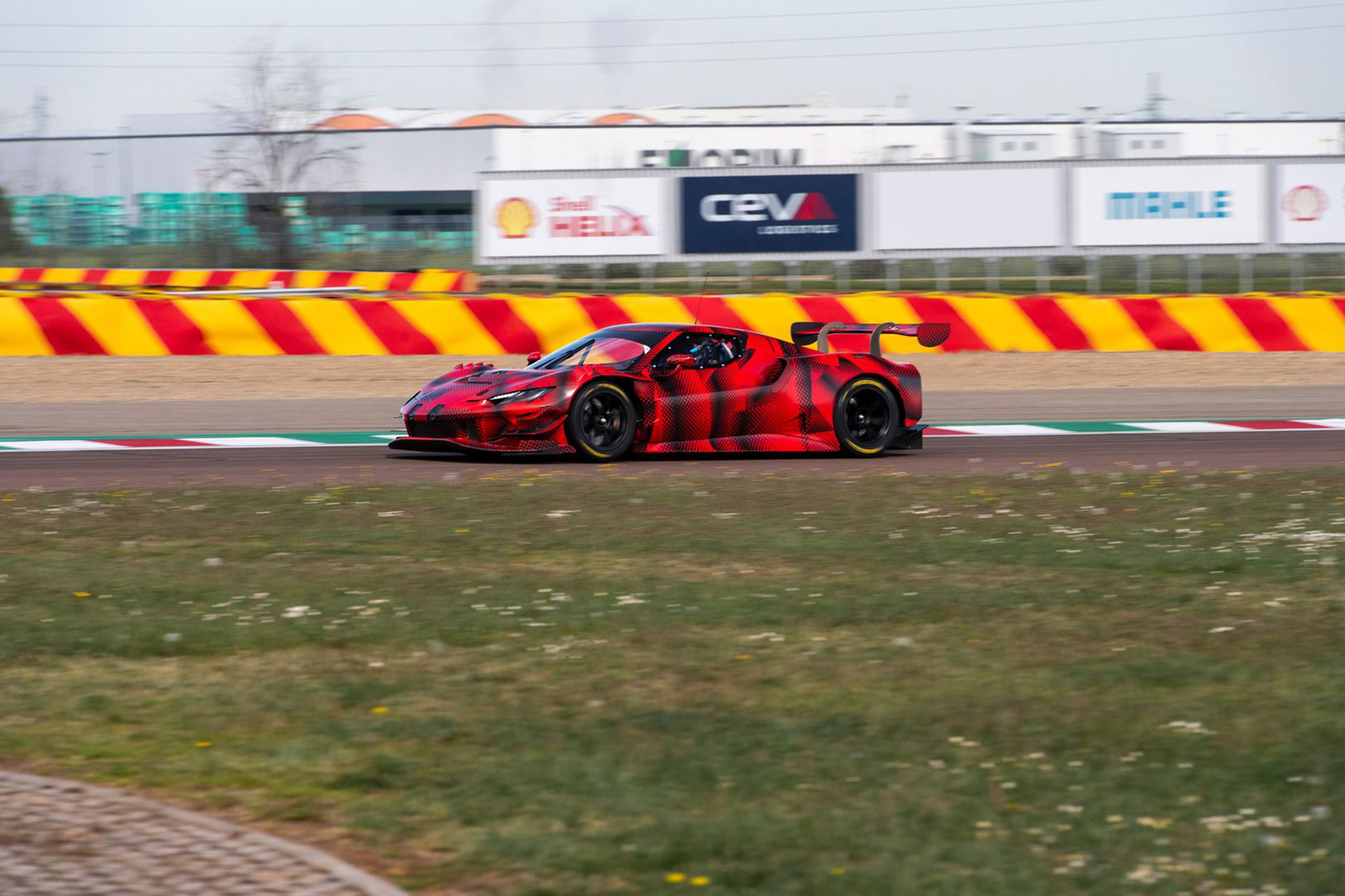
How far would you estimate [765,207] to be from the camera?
34156mm

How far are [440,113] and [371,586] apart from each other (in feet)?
194

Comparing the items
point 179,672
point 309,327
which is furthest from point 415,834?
point 309,327

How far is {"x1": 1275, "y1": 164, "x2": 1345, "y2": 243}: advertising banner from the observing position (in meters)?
33.7

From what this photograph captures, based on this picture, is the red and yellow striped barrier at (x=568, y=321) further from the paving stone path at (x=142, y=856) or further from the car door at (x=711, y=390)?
the paving stone path at (x=142, y=856)

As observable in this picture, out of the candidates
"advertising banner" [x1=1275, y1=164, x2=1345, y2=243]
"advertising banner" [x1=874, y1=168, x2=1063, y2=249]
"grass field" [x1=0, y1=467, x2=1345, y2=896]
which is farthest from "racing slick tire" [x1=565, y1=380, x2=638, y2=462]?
"advertising banner" [x1=1275, y1=164, x2=1345, y2=243]

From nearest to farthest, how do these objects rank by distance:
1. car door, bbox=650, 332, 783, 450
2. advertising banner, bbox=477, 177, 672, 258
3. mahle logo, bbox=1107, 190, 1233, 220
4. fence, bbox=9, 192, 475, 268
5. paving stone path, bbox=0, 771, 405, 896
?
1. paving stone path, bbox=0, 771, 405, 896
2. car door, bbox=650, 332, 783, 450
3. mahle logo, bbox=1107, 190, 1233, 220
4. advertising banner, bbox=477, 177, 672, 258
5. fence, bbox=9, 192, 475, 268

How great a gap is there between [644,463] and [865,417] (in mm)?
1861

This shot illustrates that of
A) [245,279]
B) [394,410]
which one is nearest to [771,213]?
[245,279]

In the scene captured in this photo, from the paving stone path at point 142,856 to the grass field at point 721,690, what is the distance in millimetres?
179

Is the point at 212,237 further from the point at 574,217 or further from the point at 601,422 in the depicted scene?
the point at 601,422

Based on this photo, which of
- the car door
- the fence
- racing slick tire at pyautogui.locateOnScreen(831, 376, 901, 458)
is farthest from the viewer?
the fence

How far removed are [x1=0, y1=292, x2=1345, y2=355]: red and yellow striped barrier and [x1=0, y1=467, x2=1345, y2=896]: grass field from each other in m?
11.1

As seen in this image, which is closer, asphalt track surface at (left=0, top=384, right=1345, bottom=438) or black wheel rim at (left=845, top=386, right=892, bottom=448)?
black wheel rim at (left=845, top=386, right=892, bottom=448)

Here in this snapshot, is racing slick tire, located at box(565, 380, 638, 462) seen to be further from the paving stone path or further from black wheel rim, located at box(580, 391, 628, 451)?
the paving stone path
